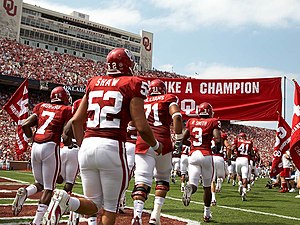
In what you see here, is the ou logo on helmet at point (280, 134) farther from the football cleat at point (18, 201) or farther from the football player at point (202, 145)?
the football cleat at point (18, 201)

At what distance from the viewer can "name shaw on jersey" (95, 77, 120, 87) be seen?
3520mm

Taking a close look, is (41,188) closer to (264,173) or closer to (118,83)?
(118,83)

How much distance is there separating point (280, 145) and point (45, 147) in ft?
27.3

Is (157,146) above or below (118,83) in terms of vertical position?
below

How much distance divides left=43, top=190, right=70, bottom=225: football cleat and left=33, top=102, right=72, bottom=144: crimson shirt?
2.25 metres

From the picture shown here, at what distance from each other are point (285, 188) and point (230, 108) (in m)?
5.48

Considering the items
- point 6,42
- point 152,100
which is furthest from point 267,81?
point 6,42

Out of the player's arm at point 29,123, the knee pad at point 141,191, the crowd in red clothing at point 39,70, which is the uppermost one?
the crowd in red clothing at point 39,70

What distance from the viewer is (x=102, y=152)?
3.36m

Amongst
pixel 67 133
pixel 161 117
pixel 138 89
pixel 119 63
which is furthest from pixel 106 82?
pixel 161 117

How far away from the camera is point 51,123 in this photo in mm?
5395

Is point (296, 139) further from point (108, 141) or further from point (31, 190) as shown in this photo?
point (108, 141)

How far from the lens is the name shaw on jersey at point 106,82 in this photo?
3.52m

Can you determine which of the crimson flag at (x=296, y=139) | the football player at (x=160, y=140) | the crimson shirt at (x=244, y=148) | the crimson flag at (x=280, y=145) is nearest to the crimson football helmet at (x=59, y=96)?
the football player at (x=160, y=140)
